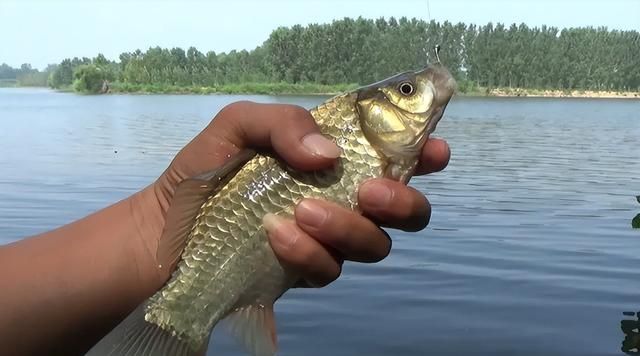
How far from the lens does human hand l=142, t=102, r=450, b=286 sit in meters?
2.78

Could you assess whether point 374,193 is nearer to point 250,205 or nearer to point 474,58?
point 250,205

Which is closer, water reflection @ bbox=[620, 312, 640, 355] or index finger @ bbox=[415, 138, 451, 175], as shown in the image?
index finger @ bbox=[415, 138, 451, 175]

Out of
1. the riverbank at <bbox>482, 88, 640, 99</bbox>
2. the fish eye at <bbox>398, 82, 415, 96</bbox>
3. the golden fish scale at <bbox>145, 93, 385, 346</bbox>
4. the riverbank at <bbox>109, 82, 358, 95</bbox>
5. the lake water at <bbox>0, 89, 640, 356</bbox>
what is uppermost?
the fish eye at <bbox>398, 82, 415, 96</bbox>

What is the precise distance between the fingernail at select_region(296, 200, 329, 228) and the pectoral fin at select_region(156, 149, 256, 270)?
0.26 metres

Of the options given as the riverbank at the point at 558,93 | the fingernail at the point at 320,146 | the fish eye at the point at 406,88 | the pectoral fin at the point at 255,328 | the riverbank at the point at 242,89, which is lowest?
the riverbank at the point at 558,93

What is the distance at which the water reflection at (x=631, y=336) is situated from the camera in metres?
9.50

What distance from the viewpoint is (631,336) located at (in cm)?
987

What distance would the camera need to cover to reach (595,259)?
14.2 meters

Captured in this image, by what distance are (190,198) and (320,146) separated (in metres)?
0.48

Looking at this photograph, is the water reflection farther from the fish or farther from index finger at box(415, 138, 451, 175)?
the fish

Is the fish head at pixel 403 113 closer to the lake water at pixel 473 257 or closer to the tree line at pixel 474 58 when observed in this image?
the lake water at pixel 473 257

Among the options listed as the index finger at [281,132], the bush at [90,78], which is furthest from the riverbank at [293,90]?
the index finger at [281,132]

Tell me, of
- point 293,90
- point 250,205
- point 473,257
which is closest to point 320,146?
point 250,205

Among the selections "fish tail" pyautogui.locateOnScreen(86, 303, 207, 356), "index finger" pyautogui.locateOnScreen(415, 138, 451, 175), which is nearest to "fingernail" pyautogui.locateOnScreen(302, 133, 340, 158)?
"index finger" pyautogui.locateOnScreen(415, 138, 451, 175)
